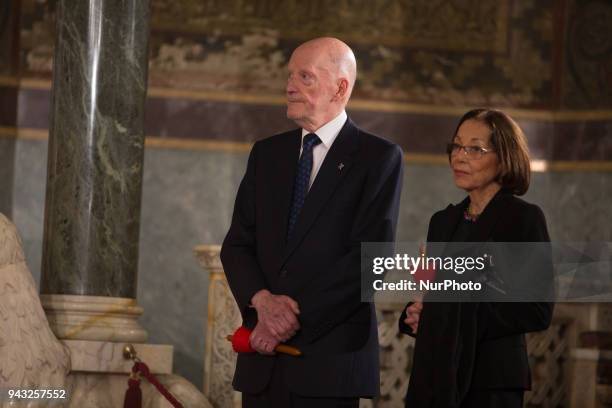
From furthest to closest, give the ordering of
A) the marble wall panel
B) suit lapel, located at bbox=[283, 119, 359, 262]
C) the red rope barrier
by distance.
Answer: the marble wall panel, the red rope barrier, suit lapel, located at bbox=[283, 119, 359, 262]

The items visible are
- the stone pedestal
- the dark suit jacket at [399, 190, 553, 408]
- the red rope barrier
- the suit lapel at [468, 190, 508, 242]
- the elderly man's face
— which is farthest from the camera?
the stone pedestal

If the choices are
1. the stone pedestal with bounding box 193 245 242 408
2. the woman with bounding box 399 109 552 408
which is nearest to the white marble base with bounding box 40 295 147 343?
the stone pedestal with bounding box 193 245 242 408

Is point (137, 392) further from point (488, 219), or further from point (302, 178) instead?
point (488, 219)

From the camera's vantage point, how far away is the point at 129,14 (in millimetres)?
6223

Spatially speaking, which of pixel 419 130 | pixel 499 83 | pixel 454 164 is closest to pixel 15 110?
pixel 419 130

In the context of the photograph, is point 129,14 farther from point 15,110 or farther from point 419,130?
point 419,130

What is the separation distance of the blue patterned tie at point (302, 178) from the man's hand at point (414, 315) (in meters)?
0.50

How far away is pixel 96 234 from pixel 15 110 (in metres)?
3.59

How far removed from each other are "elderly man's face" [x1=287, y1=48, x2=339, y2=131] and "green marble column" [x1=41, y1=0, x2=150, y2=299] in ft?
7.21

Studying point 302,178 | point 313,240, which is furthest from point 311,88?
point 313,240

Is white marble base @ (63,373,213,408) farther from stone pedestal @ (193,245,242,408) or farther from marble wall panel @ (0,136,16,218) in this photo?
marble wall panel @ (0,136,16,218)

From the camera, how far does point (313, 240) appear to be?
393cm

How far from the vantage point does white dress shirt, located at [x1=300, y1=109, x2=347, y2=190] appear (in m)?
4.11

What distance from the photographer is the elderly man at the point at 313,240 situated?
3803mm
